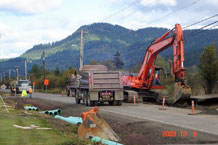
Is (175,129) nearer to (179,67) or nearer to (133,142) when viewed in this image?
(133,142)

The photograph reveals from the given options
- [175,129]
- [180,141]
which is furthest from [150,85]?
[180,141]

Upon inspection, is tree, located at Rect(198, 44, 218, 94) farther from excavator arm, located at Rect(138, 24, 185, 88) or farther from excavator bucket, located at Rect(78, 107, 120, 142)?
excavator bucket, located at Rect(78, 107, 120, 142)

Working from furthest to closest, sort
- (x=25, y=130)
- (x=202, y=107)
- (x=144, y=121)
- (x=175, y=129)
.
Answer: (x=202, y=107), (x=144, y=121), (x=175, y=129), (x=25, y=130)

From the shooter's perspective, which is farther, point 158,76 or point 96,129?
point 158,76

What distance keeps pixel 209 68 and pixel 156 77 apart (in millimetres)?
4444

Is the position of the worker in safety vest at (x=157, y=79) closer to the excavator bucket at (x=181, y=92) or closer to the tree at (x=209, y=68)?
the tree at (x=209, y=68)

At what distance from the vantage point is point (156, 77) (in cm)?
3139

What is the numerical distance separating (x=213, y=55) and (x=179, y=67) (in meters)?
6.23

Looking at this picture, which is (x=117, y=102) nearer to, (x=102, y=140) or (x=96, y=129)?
(x=96, y=129)

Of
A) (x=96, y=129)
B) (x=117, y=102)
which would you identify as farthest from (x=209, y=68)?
(x=96, y=129)

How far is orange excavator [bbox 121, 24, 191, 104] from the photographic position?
982 inches

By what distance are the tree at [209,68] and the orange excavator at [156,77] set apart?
355 centimetres

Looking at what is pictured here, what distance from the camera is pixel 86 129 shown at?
1118cm

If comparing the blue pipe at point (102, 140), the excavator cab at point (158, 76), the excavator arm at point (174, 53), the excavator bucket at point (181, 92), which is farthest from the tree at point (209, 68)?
the blue pipe at point (102, 140)
